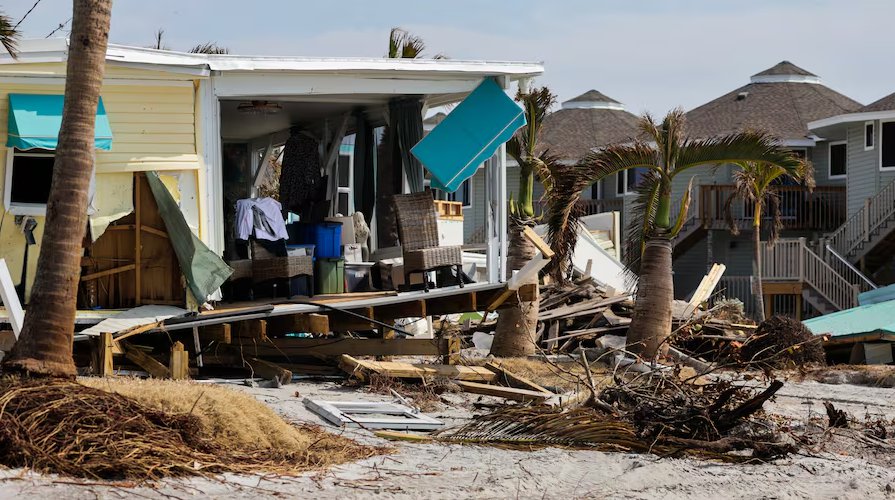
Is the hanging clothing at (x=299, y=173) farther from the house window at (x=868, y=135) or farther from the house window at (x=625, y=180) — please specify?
the house window at (x=625, y=180)

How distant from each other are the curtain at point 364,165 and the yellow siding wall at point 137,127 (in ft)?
14.2

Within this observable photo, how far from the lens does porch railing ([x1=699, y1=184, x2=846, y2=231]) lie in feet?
113

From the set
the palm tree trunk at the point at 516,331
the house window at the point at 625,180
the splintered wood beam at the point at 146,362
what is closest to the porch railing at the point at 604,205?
the house window at the point at 625,180

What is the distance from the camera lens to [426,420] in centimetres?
1181

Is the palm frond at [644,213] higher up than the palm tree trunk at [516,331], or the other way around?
the palm frond at [644,213]

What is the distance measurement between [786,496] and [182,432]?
4658 mm

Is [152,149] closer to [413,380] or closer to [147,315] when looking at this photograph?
[147,315]

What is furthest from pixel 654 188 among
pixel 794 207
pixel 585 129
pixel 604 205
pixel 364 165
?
pixel 585 129

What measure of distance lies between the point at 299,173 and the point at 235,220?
9.94ft

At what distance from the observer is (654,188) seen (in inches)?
755

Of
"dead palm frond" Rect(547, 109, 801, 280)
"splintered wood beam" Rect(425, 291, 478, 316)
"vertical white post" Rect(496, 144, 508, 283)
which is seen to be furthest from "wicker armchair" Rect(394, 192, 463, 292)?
"dead palm frond" Rect(547, 109, 801, 280)

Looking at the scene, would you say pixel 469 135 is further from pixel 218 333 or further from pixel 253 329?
pixel 218 333

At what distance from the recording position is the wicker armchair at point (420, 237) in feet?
51.4

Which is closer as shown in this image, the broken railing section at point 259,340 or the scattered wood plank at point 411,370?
the broken railing section at point 259,340
